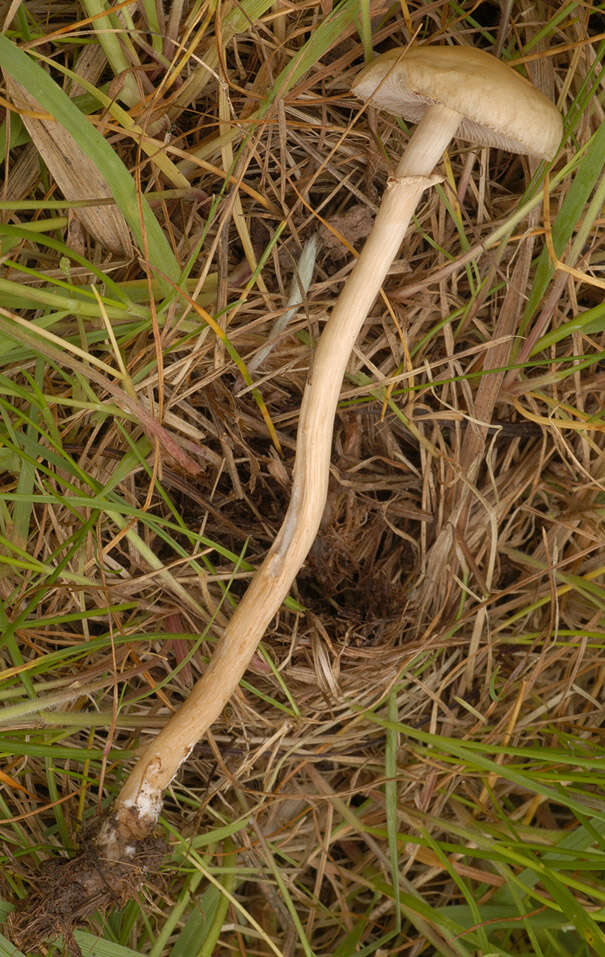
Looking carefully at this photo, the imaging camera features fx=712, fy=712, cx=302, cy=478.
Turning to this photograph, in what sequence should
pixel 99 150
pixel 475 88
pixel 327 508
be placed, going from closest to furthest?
1. pixel 475 88
2. pixel 99 150
3. pixel 327 508

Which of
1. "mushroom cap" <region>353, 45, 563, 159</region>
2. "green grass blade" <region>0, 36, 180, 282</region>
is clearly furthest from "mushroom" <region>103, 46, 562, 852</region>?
"green grass blade" <region>0, 36, 180, 282</region>

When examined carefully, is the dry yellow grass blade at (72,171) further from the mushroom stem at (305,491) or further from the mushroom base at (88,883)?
the mushroom base at (88,883)

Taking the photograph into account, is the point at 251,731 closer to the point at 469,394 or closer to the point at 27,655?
the point at 27,655

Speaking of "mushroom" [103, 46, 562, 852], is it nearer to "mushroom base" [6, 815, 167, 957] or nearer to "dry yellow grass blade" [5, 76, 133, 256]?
"mushroom base" [6, 815, 167, 957]

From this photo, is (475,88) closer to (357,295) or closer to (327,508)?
(357,295)

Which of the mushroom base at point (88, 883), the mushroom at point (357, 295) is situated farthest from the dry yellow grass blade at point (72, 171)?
the mushroom base at point (88, 883)

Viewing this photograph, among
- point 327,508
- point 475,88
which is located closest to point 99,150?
point 475,88
